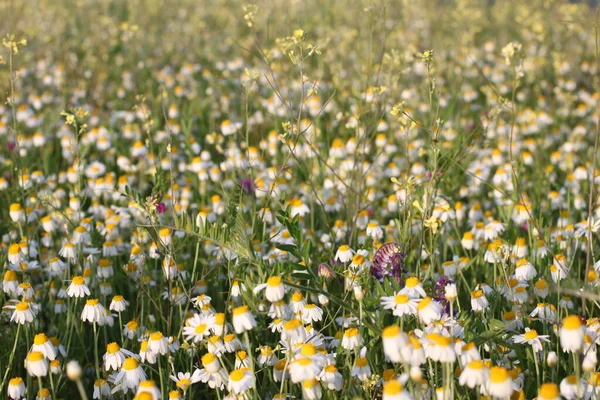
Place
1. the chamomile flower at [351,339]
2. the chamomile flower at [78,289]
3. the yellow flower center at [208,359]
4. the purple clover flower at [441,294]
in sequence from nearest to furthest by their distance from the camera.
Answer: the yellow flower center at [208,359]
the chamomile flower at [351,339]
the purple clover flower at [441,294]
the chamomile flower at [78,289]

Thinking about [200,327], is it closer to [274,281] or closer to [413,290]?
[274,281]

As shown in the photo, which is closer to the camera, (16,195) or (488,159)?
(16,195)

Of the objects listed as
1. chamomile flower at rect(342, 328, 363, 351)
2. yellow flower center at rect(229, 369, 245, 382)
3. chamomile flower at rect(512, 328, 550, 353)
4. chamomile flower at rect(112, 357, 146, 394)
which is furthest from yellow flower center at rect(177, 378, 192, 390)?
chamomile flower at rect(512, 328, 550, 353)

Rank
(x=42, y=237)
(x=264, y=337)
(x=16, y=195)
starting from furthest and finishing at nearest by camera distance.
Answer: (x=16, y=195) < (x=42, y=237) < (x=264, y=337)

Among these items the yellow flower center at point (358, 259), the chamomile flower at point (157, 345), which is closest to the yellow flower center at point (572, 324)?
the yellow flower center at point (358, 259)

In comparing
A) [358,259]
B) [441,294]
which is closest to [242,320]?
[358,259]

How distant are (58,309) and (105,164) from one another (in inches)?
76.2

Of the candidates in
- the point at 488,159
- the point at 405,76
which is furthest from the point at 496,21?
the point at 488,159

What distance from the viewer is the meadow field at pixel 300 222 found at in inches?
74.3

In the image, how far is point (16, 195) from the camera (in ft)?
11.6

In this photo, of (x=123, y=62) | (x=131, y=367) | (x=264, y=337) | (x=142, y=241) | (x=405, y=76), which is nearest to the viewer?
(x=131, y=367)

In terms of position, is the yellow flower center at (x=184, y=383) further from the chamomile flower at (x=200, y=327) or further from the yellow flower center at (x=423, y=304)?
the yellow flower center at (x=423, y=304)

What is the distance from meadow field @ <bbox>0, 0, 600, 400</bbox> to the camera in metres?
1.89

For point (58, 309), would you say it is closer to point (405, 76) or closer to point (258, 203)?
point (258, 203)
